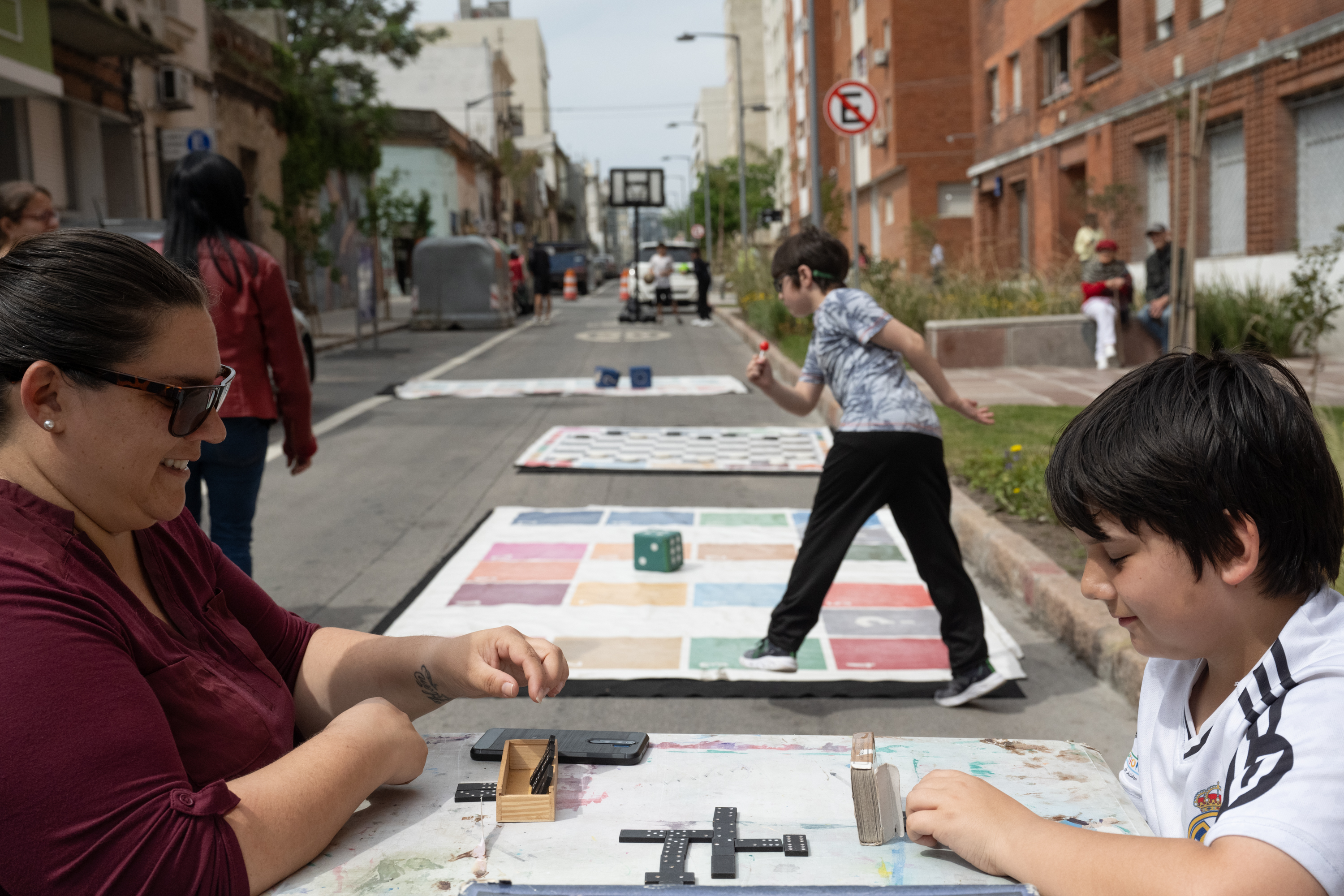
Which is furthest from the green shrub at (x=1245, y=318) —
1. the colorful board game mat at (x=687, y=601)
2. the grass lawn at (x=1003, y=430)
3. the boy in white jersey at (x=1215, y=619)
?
the boy in white jersey at (x=1215, y=619)

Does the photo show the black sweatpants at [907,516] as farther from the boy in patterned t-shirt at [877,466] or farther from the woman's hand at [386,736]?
the woman's hand at [386,736]

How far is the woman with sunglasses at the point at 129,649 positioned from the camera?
1.38m

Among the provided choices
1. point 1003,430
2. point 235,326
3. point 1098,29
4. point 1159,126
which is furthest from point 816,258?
point 1098,29

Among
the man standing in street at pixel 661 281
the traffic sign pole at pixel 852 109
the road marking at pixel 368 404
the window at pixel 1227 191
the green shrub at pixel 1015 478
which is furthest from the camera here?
the man standing in street at pixel 661 281

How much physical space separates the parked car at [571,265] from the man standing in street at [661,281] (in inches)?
756

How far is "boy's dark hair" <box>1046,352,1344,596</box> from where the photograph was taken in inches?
58.9

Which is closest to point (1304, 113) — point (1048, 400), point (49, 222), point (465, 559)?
point (1048, 400)

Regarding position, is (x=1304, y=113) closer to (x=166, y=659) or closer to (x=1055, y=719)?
A: (x=1055, y=719)

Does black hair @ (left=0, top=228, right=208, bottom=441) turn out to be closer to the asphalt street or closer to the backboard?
the asphalt street

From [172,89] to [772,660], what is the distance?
71.6 ft

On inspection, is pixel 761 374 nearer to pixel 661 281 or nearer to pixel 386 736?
pixel 386 736

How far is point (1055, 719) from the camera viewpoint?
432 cm

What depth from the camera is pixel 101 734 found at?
1407 mm

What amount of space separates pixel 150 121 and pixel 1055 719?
22.6m
